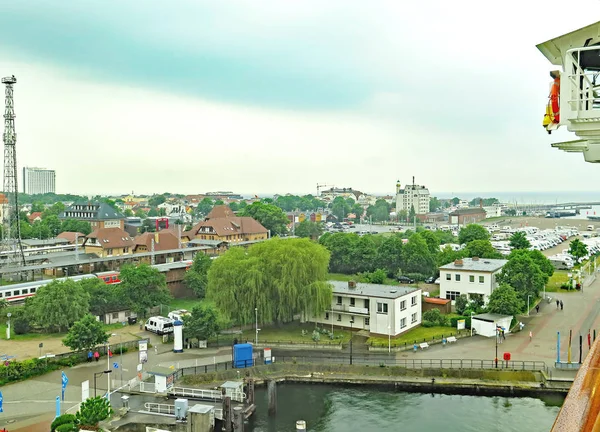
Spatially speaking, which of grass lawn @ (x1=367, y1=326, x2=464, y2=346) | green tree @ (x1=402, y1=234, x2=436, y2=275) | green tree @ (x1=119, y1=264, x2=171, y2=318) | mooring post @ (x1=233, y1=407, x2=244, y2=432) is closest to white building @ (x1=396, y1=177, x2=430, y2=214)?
green tree @ (x1=402, y1=234, x2=436, y2=275)

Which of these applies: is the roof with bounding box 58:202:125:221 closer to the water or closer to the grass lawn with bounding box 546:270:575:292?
the grass lawn with bounding box 546:270:575:292

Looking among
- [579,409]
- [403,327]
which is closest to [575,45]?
[579,409]

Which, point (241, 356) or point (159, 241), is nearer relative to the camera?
point (241, 356)

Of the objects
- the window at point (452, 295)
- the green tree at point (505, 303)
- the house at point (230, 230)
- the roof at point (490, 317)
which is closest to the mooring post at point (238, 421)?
the roof at point (490, 317)

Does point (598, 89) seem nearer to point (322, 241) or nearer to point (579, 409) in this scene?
point (579, 409)

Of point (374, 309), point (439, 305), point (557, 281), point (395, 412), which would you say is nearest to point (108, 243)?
point (374, 309)

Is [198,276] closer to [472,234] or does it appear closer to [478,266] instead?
[478,266]
